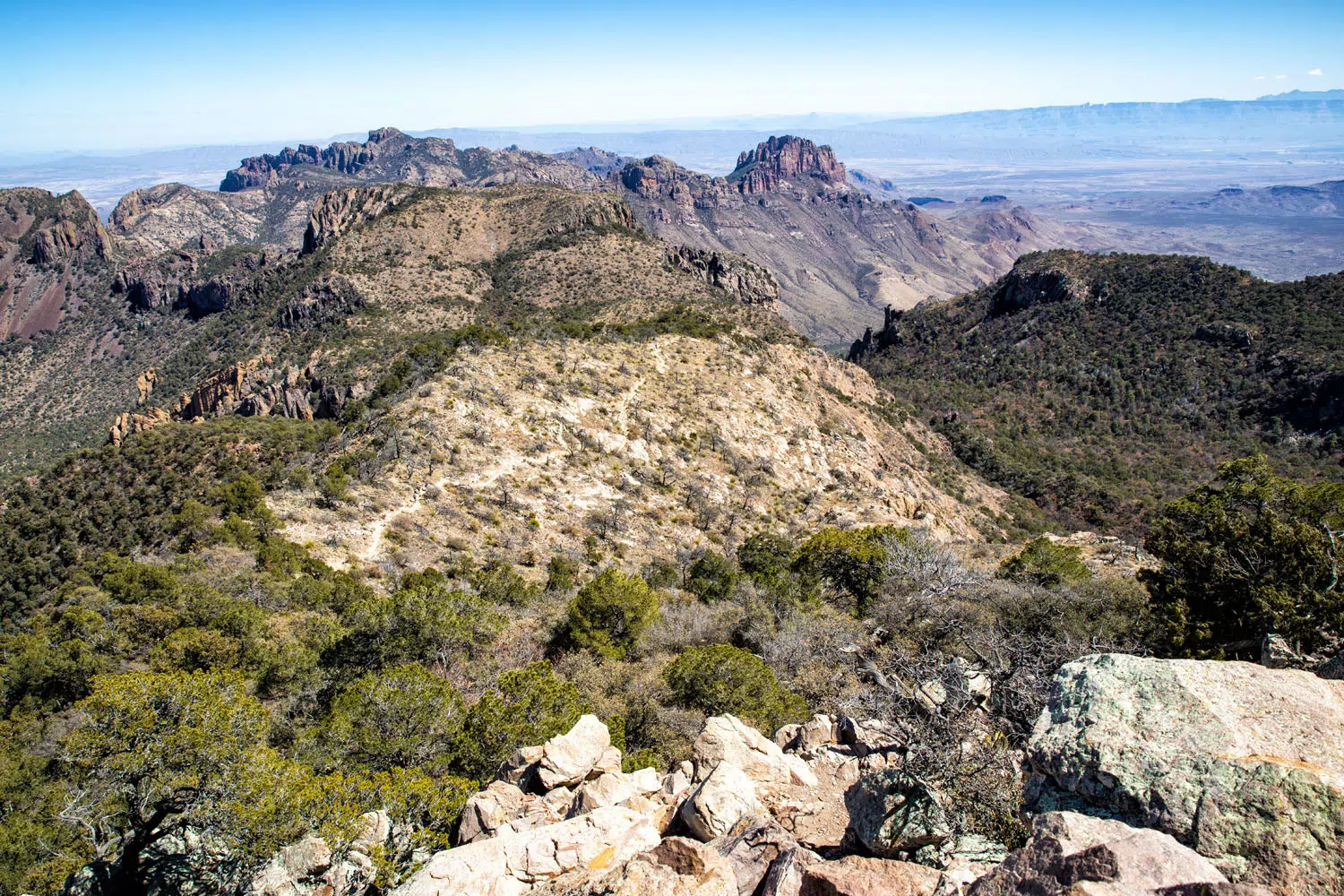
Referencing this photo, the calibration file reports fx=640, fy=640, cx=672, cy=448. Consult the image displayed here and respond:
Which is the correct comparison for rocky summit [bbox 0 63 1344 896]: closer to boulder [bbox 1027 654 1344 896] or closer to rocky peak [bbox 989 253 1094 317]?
boulder [bbox 1027 654 1344 896]

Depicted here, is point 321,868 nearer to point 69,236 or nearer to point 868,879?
point 868,879

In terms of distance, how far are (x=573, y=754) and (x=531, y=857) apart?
305 centimetres

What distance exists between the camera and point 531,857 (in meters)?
9.89

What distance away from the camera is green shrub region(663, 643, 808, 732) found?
54.8ft

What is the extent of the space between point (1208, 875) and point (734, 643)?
17.9 meters

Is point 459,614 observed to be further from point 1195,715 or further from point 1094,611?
point 1094,611

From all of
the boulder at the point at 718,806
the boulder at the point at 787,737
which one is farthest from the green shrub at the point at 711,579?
the boulder at the point at 718,806

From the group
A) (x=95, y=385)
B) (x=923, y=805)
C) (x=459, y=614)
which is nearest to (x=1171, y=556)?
(x=923, y=805)

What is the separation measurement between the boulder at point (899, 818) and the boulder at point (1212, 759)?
1245 millimetres

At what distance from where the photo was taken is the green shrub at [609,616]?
864 inches

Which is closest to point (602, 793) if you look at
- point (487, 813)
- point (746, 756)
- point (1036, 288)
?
point (487, 813)

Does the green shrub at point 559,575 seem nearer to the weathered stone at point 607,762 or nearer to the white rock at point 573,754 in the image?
the white rock at point 573,754

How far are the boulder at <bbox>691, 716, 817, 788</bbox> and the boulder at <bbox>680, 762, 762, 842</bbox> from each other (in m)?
1.43

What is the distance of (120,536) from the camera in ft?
129
